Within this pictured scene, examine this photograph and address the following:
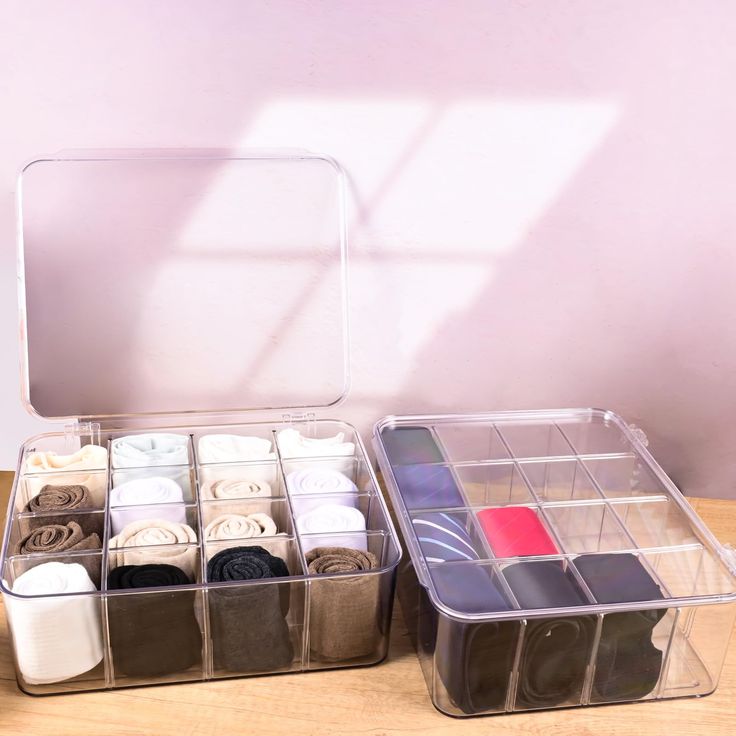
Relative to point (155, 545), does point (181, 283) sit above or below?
above

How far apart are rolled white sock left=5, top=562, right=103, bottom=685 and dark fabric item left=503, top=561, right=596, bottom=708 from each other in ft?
1.48

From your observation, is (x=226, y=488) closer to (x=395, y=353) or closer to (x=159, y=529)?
(x=159, y=529)

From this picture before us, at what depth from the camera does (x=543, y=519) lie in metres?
1.24

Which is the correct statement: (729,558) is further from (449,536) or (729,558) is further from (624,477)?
(449,536)

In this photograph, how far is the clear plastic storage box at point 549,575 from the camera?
105cm

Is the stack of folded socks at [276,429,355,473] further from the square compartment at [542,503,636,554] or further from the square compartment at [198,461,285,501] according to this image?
the square compartment at [542,503,636,554]

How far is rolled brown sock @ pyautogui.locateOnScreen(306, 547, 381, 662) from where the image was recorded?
1086 millimetres

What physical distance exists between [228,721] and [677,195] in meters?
0.91

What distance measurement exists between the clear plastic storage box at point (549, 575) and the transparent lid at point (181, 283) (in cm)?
20

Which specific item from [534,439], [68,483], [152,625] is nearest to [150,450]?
[68,483]

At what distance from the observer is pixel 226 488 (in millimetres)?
1269

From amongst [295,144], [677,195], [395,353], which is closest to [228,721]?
[395,353]

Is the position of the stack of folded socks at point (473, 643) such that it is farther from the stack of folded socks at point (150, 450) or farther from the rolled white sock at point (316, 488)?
the stack of folded socks at point (150, 450)

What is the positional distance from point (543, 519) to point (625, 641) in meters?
0.21
